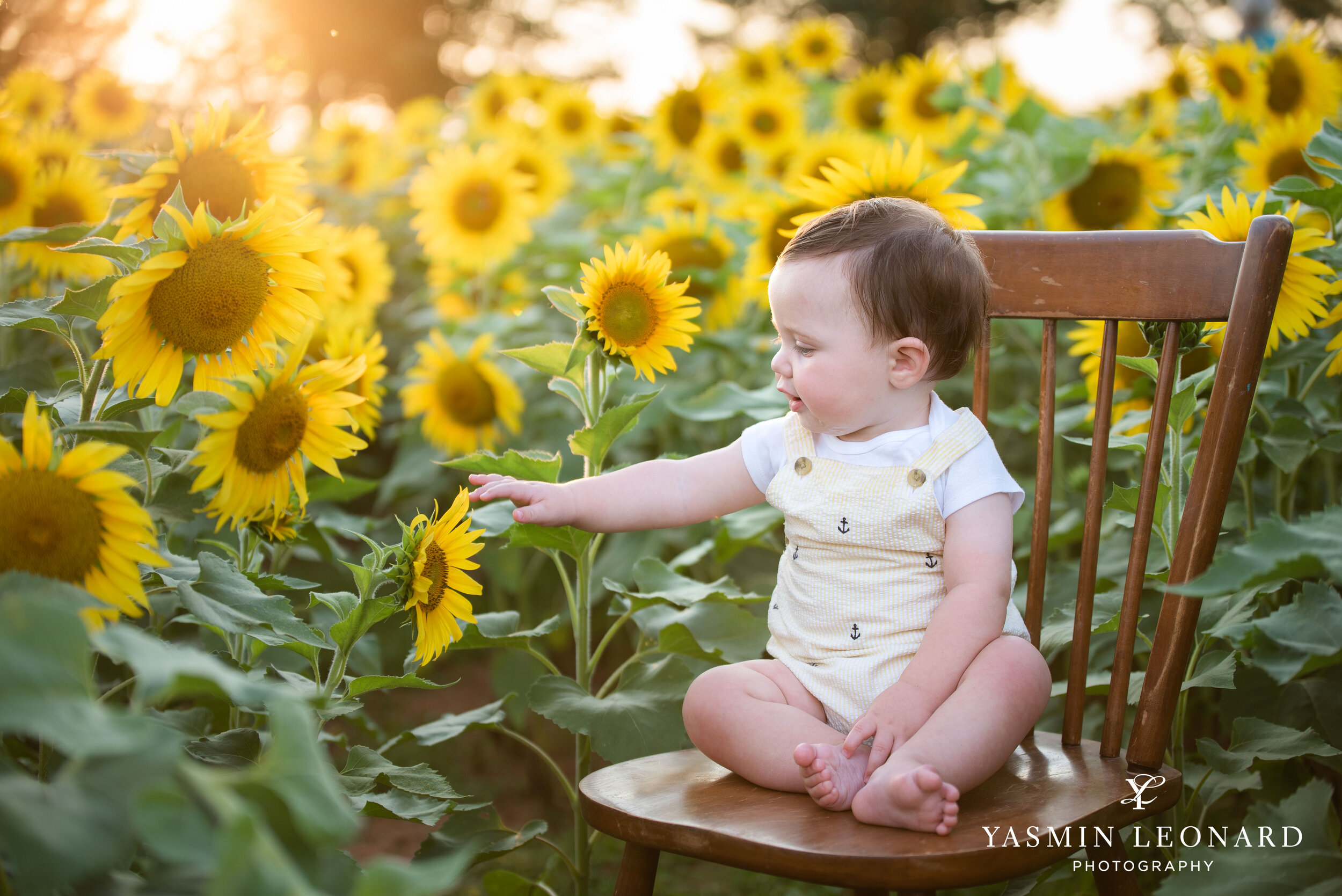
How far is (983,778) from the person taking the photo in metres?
1.21

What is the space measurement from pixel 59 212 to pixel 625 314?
50.1 inches

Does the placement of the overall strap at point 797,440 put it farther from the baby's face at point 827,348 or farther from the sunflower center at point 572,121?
the sunflower center at point 572,121

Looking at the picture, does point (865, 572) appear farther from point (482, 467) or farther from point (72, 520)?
point (72, 520)

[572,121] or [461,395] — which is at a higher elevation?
[572,121]

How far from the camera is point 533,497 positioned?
4.55 feet

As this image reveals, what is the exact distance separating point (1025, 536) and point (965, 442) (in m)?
1.15

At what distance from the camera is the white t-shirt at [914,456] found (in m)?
1.35

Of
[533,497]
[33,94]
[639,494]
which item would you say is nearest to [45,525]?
[533,497]

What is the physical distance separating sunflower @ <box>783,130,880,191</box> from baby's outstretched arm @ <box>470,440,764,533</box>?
4.09ft

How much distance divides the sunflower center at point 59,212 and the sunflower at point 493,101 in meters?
2.40

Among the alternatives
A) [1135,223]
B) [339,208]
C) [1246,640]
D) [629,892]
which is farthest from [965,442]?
[339,208]

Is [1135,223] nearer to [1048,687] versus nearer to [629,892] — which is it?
[1048,687]

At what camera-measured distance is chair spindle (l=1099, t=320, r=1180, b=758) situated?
1.38m

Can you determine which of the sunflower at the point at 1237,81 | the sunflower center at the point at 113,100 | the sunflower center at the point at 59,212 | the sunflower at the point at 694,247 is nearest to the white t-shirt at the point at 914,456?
the sunflower at the point at 694,247
